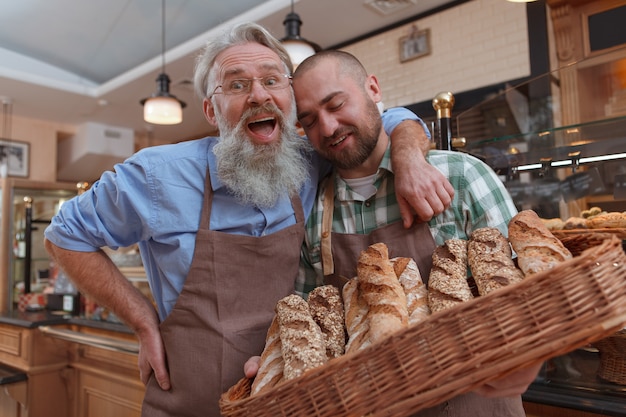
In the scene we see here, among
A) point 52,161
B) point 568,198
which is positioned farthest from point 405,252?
point 52,161

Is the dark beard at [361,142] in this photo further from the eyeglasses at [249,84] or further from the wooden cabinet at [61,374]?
the wooden cabinet at [61,374]

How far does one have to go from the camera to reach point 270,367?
1.08 metres

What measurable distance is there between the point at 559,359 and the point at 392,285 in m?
0.93

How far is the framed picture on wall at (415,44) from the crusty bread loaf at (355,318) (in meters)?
4.03

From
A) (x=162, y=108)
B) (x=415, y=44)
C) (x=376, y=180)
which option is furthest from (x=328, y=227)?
(x=415, y=44)

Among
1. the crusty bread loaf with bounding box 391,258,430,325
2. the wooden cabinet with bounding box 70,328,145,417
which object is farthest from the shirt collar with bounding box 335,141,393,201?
the wooden cabinet with bounding box 70,328,145,417

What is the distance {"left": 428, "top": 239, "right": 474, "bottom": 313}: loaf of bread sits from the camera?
1014 millimetres

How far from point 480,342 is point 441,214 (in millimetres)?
598

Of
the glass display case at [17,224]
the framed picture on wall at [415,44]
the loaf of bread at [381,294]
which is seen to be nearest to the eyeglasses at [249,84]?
the loaf of bread at [381,294]

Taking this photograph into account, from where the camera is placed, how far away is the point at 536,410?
1.44 metres

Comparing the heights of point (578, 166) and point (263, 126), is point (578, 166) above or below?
below

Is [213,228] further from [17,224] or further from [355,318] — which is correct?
[17,224]

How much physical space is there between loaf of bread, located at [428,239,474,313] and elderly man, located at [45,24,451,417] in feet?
0.43

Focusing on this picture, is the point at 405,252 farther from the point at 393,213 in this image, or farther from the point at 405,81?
the point at 405,81
